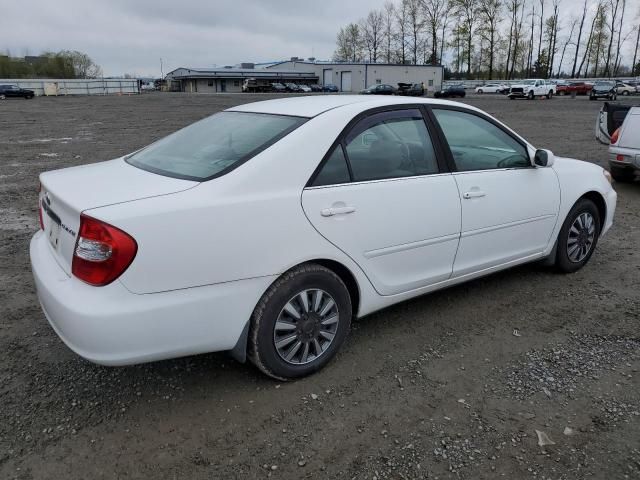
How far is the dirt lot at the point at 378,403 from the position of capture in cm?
250

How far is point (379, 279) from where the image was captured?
337 cm

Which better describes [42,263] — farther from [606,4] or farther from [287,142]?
[606,4]

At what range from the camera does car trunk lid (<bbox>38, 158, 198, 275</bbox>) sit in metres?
2.66

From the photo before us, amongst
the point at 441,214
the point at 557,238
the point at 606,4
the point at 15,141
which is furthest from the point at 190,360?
the point at 606,4

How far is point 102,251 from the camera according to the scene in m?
2.48

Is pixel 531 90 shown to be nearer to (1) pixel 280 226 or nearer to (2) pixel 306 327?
(2) pixel 306 327

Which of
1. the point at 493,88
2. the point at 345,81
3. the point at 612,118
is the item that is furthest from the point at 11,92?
the point at 612,118

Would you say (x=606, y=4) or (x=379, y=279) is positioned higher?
(x=606, y=4)

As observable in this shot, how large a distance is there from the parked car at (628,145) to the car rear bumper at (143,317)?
7784 millimetres

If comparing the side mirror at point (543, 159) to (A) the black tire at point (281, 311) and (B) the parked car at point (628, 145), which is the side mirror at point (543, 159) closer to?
(A) the black tire at point (281, 311)

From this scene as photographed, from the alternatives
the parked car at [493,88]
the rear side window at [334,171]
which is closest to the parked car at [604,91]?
the parked car at [493,88]

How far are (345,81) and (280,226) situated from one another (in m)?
82.1

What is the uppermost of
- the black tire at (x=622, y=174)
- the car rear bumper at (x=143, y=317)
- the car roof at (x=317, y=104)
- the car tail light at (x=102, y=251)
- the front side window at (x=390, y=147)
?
the car roof at (x=317, y=104)

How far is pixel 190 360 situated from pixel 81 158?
10198 millimetres
